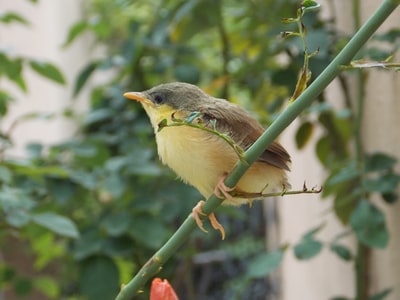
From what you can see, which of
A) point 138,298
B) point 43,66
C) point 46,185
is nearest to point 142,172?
point 46,185

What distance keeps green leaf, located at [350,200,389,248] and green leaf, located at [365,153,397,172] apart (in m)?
0.07

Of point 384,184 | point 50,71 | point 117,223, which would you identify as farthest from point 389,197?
point 50,71

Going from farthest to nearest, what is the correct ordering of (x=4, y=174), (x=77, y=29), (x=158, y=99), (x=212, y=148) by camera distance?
(x=77, y=29), (x=4, y=174), (x=158, y=99), (x=212, y=148)

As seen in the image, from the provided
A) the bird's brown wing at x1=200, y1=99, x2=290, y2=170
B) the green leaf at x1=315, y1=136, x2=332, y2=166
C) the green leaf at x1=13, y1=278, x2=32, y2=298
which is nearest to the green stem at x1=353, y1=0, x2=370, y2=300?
the green leaf at x1=315, y1=136, x2=332, y2=166

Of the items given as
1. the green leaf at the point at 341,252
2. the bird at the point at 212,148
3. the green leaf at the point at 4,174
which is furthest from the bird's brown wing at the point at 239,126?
the green leaf at the point at 4,174

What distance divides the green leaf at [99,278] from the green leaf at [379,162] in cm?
64

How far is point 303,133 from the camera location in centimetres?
168

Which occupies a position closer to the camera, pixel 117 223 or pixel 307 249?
pixel 307 249

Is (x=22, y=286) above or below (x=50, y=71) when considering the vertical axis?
below

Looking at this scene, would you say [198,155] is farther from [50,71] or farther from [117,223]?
[50,71]

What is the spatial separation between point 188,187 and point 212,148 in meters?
0.85

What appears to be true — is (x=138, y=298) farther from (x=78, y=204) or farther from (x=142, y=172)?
(x=142, y=172)

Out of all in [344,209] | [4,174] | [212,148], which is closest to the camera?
[212,148]

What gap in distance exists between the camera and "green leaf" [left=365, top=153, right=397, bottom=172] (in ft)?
4.35
